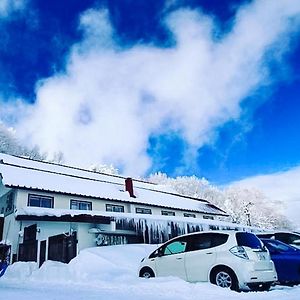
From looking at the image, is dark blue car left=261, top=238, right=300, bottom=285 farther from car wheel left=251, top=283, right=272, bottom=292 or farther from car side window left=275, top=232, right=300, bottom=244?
car side window left=275, top=232, right=300, bottom=244

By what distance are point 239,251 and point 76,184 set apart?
66.0 feet

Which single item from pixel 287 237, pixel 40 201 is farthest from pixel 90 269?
pixel 40 201

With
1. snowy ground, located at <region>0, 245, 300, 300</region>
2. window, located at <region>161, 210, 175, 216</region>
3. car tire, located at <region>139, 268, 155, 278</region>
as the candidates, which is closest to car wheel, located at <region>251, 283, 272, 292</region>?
snowy ground, located at <region>0, 245, 300, 300</region>

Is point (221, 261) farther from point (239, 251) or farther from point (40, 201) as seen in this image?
point (40, 201)

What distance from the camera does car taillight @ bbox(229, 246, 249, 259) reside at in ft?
27.5

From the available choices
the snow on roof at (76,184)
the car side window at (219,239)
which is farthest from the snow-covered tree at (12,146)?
the car side window at (219,239)

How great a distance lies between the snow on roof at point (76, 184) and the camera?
76.7ft

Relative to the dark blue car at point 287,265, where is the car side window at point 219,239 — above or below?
above

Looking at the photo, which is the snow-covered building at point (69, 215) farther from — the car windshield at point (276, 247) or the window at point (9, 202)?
the car windshield at point (276, 247)

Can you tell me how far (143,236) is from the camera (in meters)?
21.7

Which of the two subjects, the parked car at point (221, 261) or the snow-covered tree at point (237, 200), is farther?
the snow-covered tree at point (237, 200)

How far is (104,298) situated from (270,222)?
64291 mm

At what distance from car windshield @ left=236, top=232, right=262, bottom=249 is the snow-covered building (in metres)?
9.97

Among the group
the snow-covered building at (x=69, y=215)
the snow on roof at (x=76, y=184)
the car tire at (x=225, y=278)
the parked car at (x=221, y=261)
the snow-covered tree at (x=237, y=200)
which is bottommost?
the car tire at (x=225, y=278)
